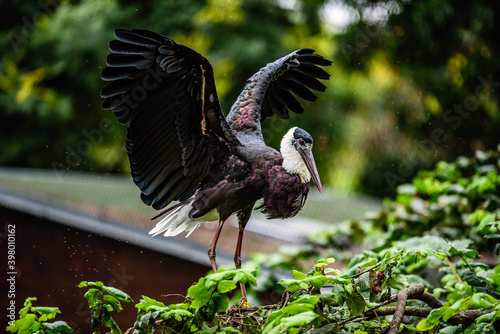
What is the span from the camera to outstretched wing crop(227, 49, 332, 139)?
106 inches

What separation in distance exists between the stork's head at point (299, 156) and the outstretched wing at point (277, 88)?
9.8 inches

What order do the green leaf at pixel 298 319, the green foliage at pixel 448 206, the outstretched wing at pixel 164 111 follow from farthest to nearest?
the green foliage at pixel 448 206 → the outstretched wing at pixel 164 111 → the green leaf at pixel 298 319

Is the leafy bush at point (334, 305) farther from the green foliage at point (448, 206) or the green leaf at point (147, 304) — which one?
the green foliage at point (448, 206)

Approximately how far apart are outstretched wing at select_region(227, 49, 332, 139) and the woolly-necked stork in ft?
0.45

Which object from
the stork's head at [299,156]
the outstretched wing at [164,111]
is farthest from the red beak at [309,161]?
the outstretched wing at [164,111]

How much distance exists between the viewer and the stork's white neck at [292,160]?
2423 mm

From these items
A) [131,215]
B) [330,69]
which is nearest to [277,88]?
[131,215]

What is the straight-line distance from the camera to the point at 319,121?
464 inches

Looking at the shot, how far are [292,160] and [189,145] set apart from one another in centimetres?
39

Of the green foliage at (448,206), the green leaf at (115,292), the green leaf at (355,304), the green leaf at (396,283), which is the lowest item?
the green leaf at (115,292)

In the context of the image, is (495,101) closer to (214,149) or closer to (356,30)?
(356,30)

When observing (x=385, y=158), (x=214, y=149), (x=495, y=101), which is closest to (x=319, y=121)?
(x=385, y=158)

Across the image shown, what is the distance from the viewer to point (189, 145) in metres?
2.40

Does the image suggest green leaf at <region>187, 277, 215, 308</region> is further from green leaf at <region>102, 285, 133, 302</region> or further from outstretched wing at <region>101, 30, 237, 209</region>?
outstretched wing at <region>101, 30, 237, 209</region>
